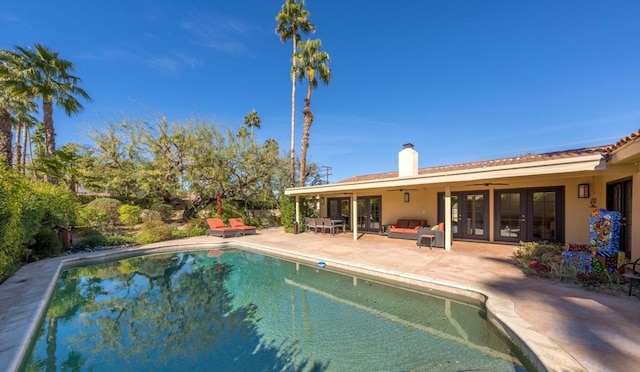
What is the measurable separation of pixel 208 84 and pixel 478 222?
1778 cm

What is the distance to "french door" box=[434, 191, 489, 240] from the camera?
37.6 ft

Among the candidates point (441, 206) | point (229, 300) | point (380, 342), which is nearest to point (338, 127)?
point (441, 206)

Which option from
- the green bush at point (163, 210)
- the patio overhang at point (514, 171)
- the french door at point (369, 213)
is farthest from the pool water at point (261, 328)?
the green bush at point (163, 210)

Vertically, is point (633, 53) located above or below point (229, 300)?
above

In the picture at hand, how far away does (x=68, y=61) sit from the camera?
1330 centimetres

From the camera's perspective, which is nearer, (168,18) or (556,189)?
(556,189)

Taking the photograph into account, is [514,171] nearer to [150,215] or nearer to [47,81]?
[47,81]

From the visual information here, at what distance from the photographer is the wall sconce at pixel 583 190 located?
9.22 meters

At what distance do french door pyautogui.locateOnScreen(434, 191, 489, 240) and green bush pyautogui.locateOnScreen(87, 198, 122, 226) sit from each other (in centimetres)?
1809

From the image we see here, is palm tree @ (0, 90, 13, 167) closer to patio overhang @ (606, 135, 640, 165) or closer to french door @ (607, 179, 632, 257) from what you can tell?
patio overhang @ (606, 135, 640, 165)

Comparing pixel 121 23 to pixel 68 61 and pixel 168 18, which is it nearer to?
pixel 168 18

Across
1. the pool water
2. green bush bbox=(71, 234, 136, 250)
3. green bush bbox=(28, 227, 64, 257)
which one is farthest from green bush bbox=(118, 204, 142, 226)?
the pool water

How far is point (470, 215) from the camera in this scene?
11.9 meters

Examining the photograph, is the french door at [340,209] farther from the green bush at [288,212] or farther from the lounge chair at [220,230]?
the lounge chair at [220,230]
